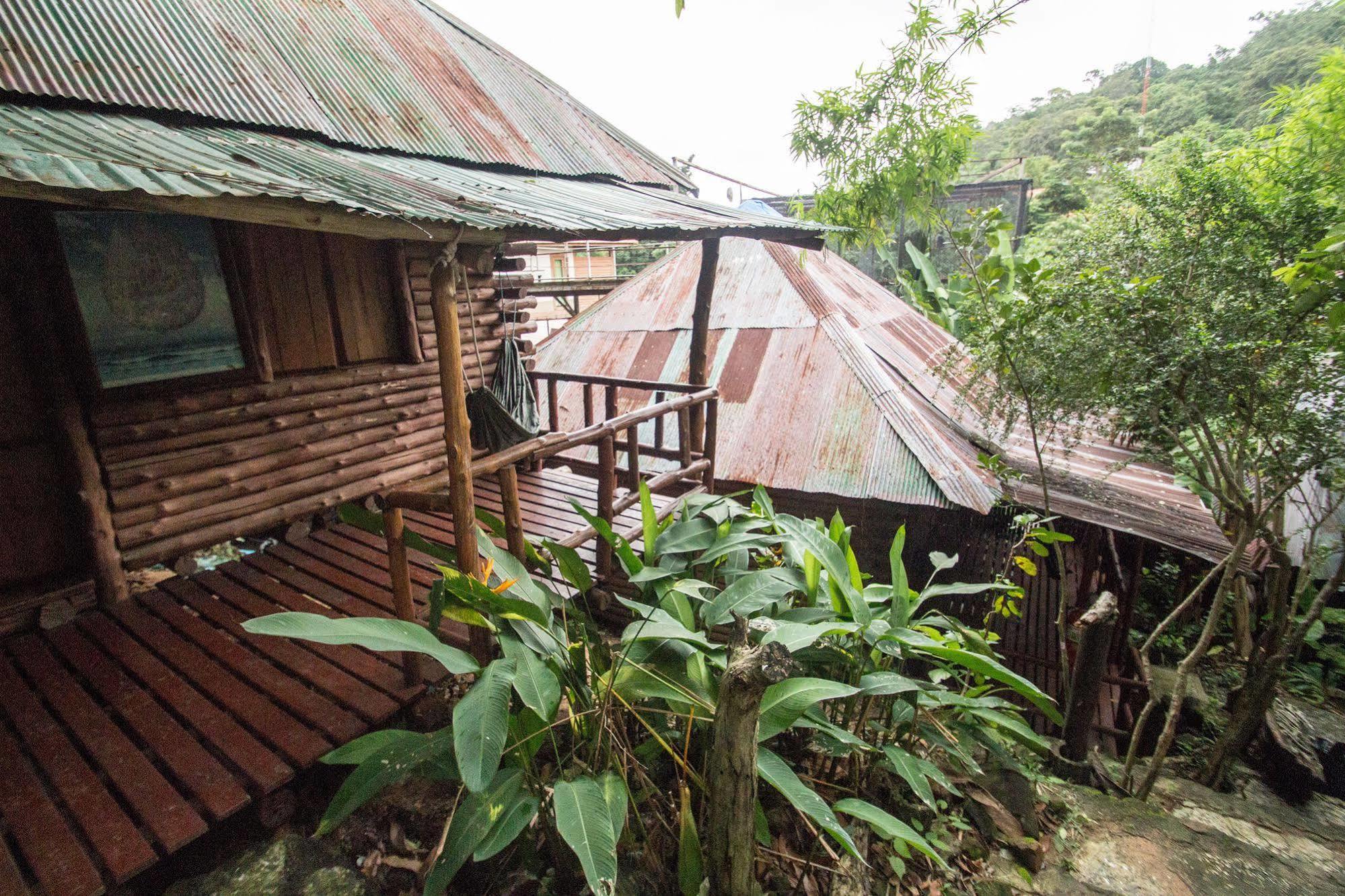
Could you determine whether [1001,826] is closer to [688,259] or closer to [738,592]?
[738,592]

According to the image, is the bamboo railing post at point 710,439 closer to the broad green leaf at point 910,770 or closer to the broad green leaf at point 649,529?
the broad green leaf at point 649,529

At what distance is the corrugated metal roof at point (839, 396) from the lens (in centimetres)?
588

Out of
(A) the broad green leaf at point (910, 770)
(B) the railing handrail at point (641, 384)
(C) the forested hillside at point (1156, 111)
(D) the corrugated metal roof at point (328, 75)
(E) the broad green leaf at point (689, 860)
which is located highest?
(C) the forested hillside at point (1156, 111)

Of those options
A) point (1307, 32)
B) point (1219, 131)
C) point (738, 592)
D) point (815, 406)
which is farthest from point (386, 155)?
point (1307, 32)

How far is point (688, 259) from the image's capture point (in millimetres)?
10461

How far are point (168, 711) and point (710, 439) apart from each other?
148 inches

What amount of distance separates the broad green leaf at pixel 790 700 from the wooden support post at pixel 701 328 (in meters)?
3.16

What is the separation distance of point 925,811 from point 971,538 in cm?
426

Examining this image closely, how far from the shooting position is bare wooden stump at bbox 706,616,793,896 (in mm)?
1710

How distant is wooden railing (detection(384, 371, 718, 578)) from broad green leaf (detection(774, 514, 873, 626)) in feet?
2.96

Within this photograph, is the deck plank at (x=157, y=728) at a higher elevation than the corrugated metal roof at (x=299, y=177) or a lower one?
lower

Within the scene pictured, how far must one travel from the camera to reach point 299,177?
8.71 ft

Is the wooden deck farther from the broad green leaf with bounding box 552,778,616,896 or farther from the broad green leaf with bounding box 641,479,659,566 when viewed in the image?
the broad green leaf with bounding box 552,778,616,896

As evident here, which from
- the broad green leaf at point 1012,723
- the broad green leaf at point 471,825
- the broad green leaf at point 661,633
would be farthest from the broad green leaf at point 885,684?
the broad green leaf at point 471,825
